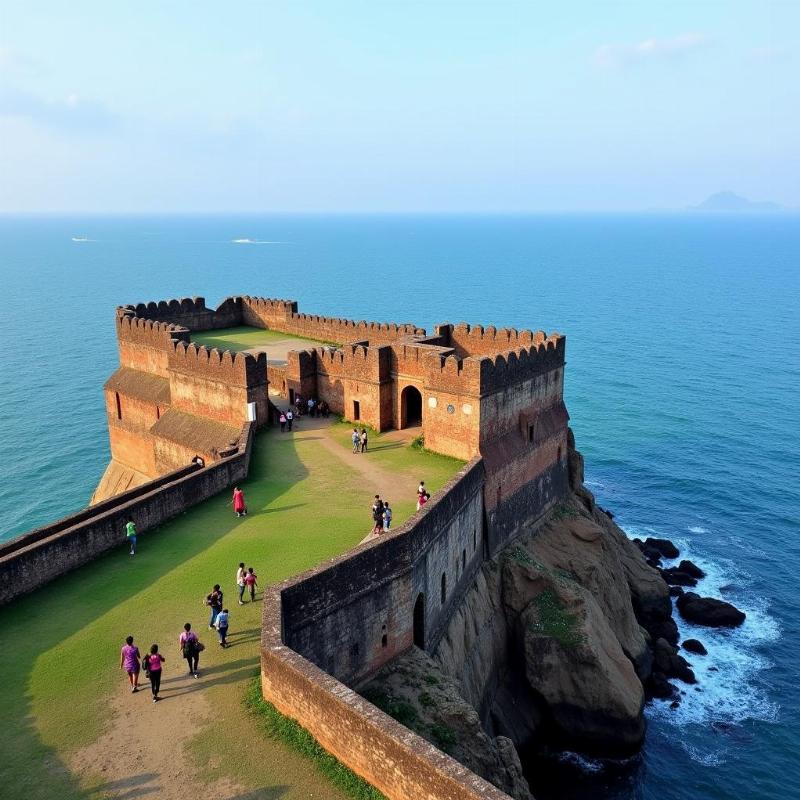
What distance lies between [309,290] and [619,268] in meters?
85.1

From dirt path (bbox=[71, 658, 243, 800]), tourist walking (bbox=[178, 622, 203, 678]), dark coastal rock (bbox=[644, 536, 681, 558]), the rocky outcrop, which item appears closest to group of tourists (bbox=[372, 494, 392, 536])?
the rocky outcrop

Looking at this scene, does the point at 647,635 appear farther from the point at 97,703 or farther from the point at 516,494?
the point at 97,703

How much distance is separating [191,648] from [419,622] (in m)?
8.80

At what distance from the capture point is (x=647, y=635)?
34.6 meters

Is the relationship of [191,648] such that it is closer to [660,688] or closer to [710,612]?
[660,688]

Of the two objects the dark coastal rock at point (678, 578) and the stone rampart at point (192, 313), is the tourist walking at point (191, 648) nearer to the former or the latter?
the stone rampart at point (192, 313)

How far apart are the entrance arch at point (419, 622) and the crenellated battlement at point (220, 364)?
14.0 meters

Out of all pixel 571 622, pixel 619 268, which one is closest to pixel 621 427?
pixel 571 622

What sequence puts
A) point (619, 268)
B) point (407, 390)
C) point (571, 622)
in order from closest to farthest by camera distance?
point (571, 622)
point (407, 390)
point (619, 268)

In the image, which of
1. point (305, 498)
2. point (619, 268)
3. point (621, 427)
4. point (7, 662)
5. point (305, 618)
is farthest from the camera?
point (619, 268)

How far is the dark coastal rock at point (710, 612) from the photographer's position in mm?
37438

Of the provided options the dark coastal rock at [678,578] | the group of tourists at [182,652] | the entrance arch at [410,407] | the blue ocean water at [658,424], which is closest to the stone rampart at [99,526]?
the group of tourists at [182,652]

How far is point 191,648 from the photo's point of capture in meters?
16.7

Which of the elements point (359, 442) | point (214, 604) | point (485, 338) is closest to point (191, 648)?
point (214, 604)
